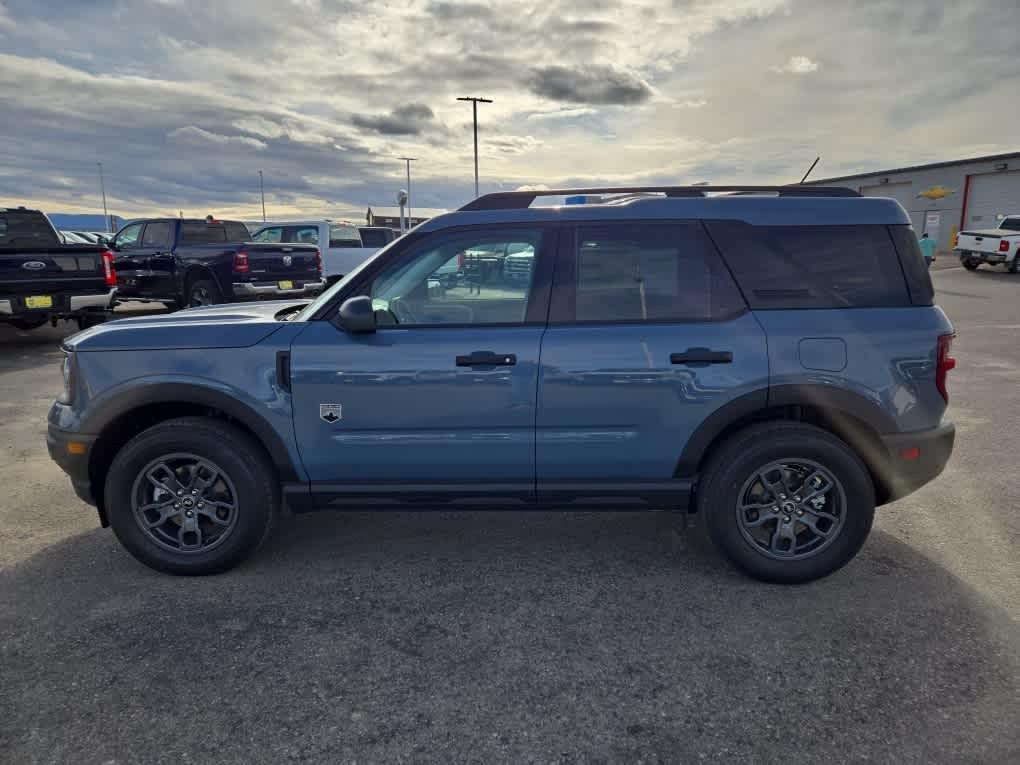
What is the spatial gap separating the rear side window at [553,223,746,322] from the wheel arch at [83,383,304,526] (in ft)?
5.01

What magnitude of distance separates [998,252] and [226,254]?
2466 cm

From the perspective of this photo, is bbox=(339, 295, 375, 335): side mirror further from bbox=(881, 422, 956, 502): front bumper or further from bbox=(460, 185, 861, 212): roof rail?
bbox=(881, 422, 956, 502): front bumper

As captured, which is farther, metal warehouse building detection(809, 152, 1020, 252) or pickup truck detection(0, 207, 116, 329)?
metal warehouse building detection(809, 152, 1020, 252)

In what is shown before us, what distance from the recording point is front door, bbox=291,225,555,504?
10.8 feet

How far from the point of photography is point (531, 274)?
3.41m

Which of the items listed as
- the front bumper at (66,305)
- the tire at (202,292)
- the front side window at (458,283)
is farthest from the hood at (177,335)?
the tire at (202,292)

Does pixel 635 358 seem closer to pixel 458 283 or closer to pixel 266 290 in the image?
pixel 458 283

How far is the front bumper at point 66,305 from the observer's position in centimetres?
947

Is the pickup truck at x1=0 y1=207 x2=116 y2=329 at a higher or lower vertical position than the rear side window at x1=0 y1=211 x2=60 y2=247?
lower

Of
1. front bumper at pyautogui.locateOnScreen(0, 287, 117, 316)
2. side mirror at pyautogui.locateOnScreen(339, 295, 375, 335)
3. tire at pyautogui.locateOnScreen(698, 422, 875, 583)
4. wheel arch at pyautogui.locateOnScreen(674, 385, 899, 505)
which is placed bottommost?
tire at pyautogui.locateOnScreen(698, 422, 875, 583)

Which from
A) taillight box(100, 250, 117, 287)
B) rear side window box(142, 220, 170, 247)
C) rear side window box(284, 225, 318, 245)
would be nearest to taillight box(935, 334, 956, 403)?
taillight box(100, 250, 117, 287)

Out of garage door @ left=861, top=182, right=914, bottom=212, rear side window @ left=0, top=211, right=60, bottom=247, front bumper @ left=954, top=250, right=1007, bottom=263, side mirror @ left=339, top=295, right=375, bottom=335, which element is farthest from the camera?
garage door @ left=861, top=182, right=914, bottom=212

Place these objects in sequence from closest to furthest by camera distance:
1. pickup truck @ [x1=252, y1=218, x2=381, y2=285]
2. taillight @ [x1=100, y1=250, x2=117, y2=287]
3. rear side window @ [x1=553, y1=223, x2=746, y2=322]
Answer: rear side window @ [x1=553, y1=223, x2=746, y2=322]
taillight @ [x1=100, y1=250, x2=117, y2=287]
pickup truck @ [x1=252, y1=218, x2=381, y2=285]

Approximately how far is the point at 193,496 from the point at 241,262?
10070 mm
